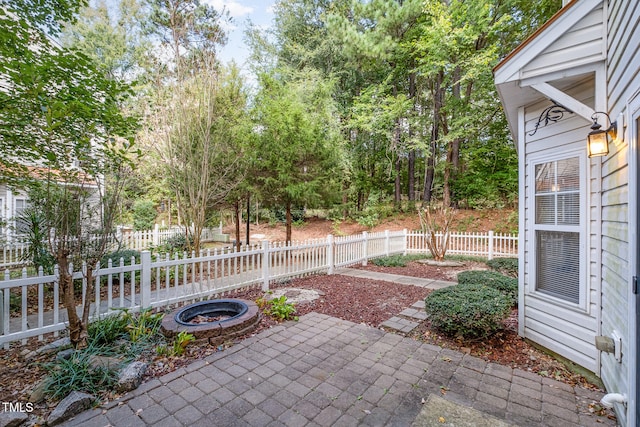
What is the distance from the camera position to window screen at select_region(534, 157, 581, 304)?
2830 mm

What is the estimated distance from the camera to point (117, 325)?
3309 mm

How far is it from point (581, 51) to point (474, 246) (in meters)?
8.76

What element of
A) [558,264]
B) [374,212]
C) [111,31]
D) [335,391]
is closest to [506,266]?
[558,264]

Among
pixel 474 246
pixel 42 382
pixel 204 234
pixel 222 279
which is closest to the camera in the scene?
pixel 42 382

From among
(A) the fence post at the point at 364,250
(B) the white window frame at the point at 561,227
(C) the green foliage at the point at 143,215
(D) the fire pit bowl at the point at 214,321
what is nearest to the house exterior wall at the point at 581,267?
(B) the white window frame at the point at 561,227

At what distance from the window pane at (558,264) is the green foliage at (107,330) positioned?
489 centimetres

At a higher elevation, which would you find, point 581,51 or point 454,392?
point 581,51

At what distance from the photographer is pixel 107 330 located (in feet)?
10.4

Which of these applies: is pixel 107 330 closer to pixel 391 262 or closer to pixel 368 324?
pixel 368 324

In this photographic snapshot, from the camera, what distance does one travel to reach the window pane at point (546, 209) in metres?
3.08

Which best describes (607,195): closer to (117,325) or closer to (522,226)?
(522,226)

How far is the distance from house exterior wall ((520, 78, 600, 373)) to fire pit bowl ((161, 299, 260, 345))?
11.3ft

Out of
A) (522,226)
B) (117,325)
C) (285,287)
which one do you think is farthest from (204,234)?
(522,226)

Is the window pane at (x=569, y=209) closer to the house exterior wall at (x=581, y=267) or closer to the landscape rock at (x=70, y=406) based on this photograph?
the house exterior wall at (x=581, y=267)
